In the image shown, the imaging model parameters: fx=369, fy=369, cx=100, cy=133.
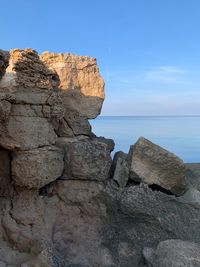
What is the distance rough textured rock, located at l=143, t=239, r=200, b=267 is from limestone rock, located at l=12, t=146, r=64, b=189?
1977 millimetres

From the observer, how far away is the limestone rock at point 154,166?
6305 mm

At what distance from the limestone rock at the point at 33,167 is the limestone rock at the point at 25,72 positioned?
100cm

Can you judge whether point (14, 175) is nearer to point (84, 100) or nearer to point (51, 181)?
point (51, 181)

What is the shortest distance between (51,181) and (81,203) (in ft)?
2.11

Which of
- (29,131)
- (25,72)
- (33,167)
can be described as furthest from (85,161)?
(25,72)

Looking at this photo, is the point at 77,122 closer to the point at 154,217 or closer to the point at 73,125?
the point at 73,125

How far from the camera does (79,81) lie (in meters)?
6.59

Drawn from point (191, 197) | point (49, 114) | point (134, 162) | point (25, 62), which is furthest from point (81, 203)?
point (25, 62)

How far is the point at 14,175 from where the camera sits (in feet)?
18.2

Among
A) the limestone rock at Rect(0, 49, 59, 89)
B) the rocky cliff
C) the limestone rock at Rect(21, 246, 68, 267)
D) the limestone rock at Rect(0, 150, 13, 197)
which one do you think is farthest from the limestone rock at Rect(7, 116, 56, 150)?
the limestone rock at Rect(21, 246, 68, 267)

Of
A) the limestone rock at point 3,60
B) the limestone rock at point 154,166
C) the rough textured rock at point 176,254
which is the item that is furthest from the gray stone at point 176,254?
the limestone rock at point 3,60

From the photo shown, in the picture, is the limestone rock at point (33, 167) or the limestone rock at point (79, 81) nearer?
the limestone rock at point (33, 167)

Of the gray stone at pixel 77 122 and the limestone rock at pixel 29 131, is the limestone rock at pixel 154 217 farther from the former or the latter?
the limestone rock at pixel 29 131

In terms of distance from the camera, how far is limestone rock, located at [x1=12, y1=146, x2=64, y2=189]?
5.48 meters
